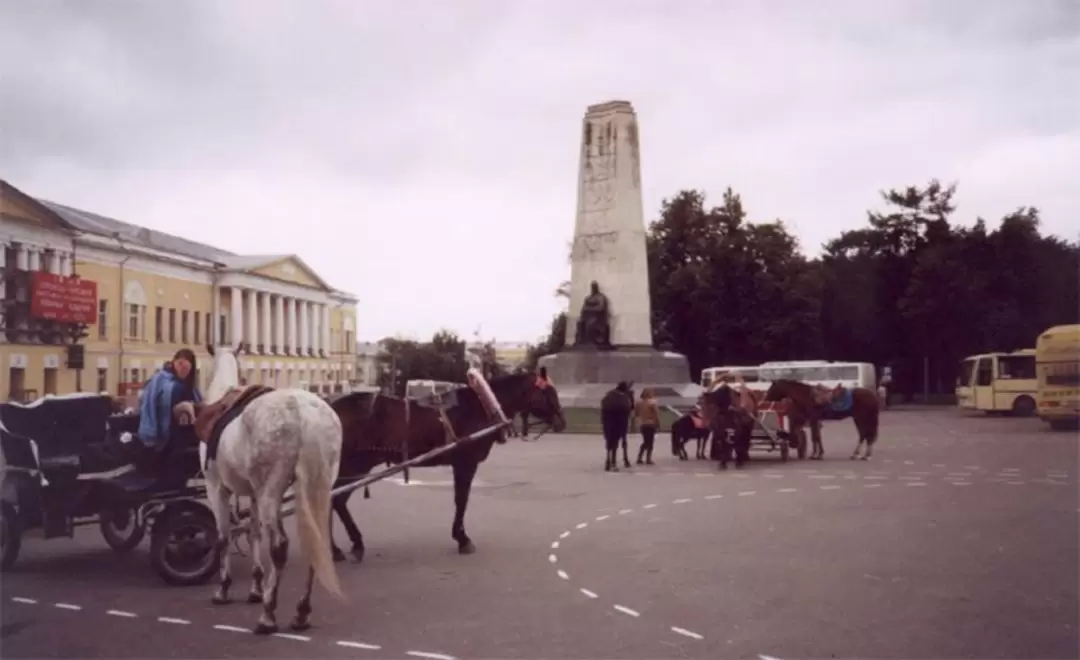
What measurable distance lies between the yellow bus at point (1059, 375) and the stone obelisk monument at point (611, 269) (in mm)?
15406

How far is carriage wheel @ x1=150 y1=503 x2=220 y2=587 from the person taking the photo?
8.71 metres

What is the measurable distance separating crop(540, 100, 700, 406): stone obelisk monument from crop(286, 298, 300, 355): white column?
2645 cm

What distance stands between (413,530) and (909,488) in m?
7.82

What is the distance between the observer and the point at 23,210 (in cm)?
754

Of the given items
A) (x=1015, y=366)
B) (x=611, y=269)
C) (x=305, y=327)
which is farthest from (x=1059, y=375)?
(x=611, y=269)

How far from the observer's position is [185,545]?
28.9ft

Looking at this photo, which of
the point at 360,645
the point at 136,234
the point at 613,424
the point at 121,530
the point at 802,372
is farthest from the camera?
the point at 802,372

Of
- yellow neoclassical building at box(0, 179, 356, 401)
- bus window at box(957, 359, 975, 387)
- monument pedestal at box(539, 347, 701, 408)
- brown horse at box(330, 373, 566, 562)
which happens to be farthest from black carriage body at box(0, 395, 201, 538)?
monument pedestal at box(539, 347, 701, 408)

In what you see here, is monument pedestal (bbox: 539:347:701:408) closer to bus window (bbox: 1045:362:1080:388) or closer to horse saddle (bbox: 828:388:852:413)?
horse saddle (bbox: 828:388:852:413)

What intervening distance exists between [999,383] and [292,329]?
22650mm

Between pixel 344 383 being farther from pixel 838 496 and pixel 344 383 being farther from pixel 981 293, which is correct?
pixel 981 293

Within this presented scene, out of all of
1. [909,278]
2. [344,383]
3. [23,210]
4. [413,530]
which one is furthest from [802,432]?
[23,210]

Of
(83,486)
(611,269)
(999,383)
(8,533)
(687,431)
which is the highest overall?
(611,269)

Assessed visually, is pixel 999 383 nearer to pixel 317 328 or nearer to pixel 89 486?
pixel 317 328
